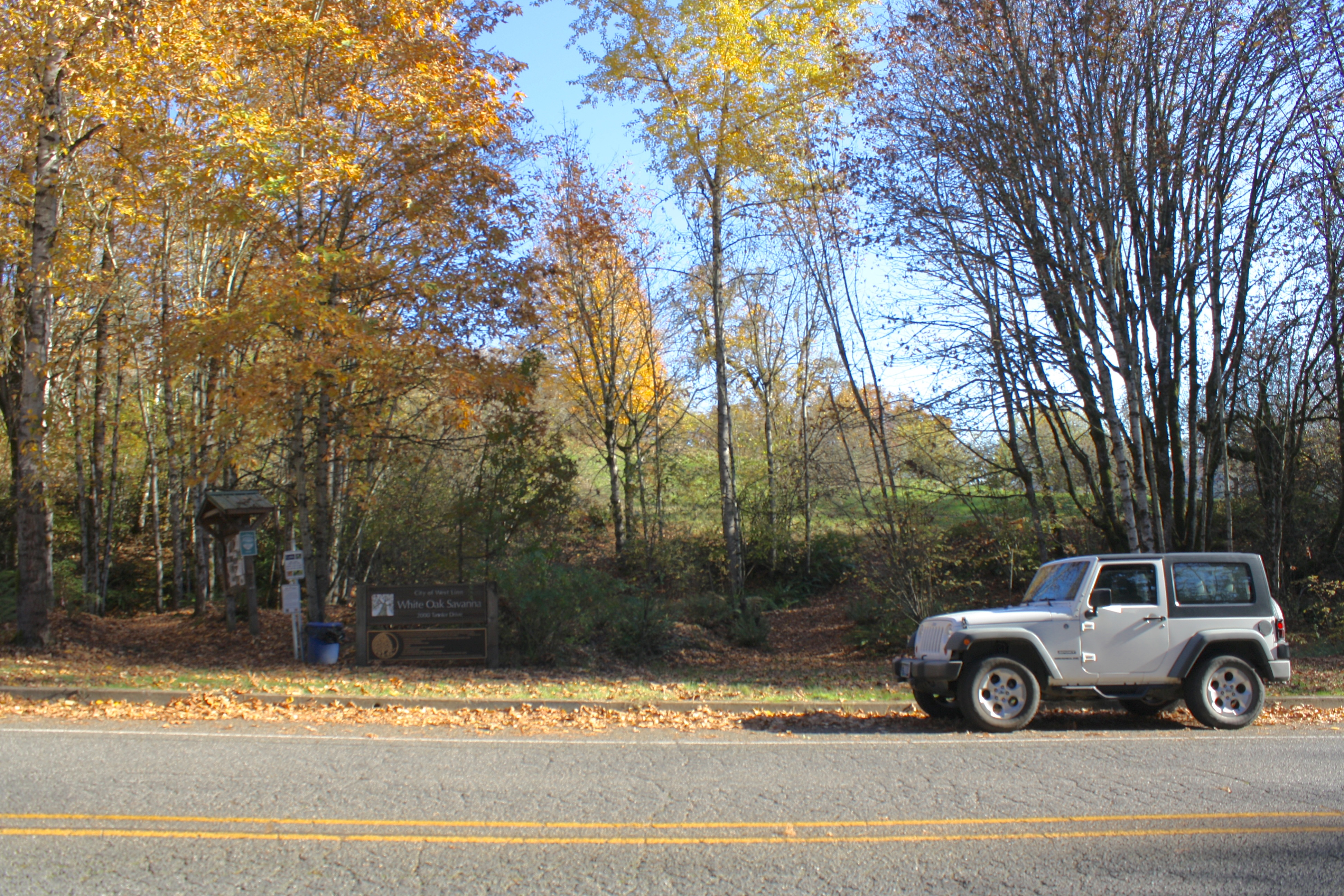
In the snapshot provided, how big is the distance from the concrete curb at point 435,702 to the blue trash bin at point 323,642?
387 cm

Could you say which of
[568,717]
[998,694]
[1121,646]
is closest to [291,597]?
[568,717]

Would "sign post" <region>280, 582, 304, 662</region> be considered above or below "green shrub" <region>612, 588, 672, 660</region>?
above

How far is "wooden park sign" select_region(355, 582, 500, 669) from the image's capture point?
44.6 ft

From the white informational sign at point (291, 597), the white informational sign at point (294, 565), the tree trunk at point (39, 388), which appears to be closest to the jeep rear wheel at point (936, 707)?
the white informational sign at point (291, 597)

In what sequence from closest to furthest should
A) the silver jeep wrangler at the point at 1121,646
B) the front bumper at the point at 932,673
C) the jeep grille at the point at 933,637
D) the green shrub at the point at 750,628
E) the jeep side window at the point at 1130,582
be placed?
the front bumper at the point at 932,673 < the silver jeep wrangler at the point at 1121,646 < the jeep grille at the point at 933,637 < the jeep side window at the point at 1130,582 < the green shrub at the point at 750,628

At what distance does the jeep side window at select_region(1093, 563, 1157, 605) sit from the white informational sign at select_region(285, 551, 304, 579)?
1149cm

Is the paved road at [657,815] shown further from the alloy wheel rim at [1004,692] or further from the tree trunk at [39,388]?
the tree trunk at [39,388]

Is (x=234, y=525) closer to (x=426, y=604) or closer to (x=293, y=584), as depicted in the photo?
(x=293, y=584)

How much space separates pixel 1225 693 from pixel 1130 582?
5.16ft

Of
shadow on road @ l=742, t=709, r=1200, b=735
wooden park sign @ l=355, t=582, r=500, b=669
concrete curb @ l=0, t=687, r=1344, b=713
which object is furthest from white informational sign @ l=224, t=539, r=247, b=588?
shadow on road @ l=742, t=709, r=1200, b=735

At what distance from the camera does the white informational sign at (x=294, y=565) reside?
1364 cm

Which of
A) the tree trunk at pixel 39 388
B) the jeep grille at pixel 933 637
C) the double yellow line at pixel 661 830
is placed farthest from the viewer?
the tree trunk at pixel 39 388

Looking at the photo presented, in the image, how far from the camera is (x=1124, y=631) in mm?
8914

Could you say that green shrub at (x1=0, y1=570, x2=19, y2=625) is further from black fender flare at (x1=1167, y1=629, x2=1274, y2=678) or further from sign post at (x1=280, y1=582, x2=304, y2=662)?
black fender flare at (x1=1167, y1=629, x2=1274, y2=678)
